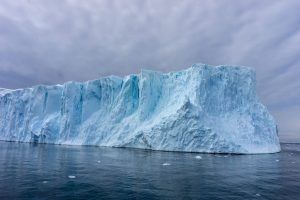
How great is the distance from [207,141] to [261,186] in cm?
1369

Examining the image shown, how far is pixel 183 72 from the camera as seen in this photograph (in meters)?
33.3

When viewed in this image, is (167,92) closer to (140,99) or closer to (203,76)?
(140,99)

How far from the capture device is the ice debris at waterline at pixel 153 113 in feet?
85.4

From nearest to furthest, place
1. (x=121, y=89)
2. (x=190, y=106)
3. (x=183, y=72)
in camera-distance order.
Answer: (x=190, y=106)
(x=183, y=72)
(x=121, y=89)

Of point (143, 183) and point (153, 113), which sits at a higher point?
point (153, 113)

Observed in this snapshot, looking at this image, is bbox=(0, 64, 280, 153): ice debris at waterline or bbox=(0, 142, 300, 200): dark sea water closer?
bbox=(0, 142, 300, 200): dark sea water

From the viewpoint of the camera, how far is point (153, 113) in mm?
33531

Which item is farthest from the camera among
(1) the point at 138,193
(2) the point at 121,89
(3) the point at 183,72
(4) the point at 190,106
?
(2) the point at 121,89

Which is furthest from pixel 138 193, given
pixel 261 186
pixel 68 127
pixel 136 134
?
pixel 68 127

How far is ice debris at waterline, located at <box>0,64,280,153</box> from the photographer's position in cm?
2602

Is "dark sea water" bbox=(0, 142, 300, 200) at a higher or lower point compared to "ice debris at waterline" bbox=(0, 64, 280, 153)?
lower

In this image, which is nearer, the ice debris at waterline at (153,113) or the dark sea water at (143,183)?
the dark sea water at (143,183)

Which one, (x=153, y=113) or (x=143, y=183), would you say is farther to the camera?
(x=153, y=113)

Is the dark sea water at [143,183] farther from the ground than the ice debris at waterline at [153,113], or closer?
closer
